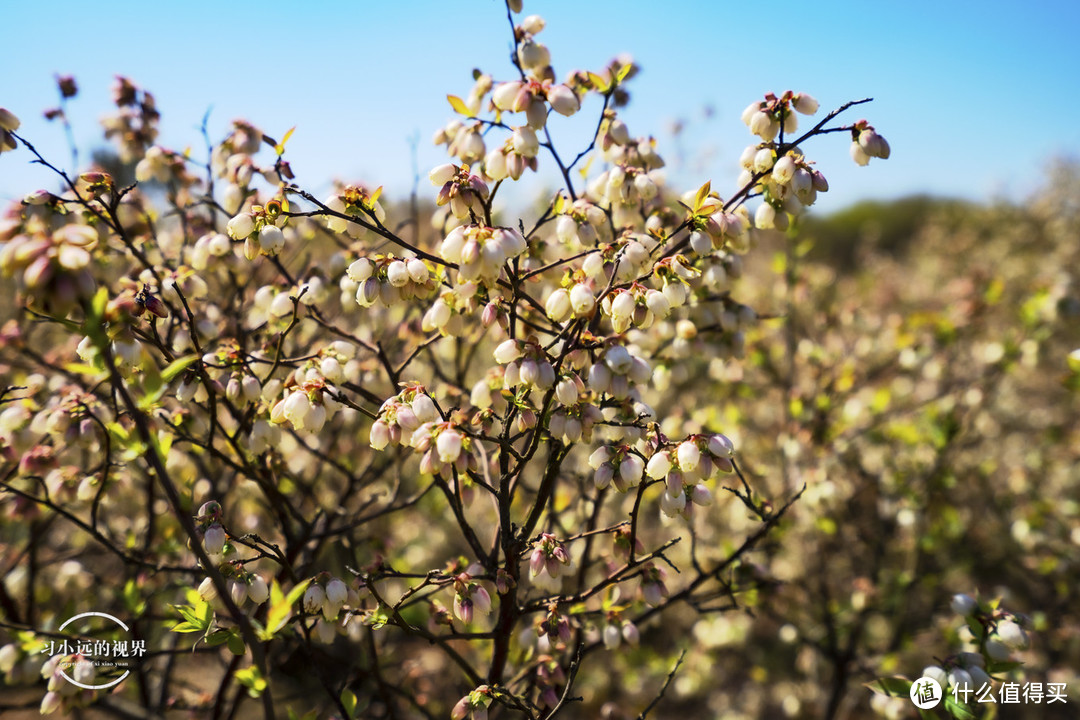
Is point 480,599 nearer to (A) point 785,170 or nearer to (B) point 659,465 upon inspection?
(B) point 659,465

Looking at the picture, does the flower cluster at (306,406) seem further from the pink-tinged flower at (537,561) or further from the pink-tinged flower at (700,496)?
the pink-tinged flower at (700,496)

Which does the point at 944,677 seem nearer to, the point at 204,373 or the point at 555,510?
the point at 555,510

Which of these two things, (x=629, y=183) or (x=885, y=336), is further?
(x=885, y=336)

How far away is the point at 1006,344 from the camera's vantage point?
392 centimetres

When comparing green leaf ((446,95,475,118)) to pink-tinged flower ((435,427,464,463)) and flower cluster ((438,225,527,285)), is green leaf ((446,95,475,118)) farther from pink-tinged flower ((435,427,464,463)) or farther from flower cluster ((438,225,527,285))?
pink-tinged flower ((435,427,464,463))

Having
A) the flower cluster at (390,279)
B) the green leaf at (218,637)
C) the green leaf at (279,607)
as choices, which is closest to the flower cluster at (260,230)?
the flower cluster at (390,279)

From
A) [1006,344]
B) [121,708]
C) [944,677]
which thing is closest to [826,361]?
[1006,344]

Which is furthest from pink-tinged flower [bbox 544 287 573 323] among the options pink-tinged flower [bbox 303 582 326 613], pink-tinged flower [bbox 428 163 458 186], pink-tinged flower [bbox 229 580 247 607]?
pink-tinged flower [bbox 229 580 247 607]

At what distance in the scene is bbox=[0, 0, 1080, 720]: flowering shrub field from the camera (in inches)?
63.9

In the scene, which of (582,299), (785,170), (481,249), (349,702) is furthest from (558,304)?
(349,702)

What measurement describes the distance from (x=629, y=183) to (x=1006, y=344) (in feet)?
10.9

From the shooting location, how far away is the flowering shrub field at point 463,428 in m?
1.62

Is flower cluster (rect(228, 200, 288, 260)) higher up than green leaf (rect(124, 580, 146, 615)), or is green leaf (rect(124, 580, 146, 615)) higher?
flower cluster (rect(228, 200, 288, 260))

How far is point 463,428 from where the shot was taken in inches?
63.1
